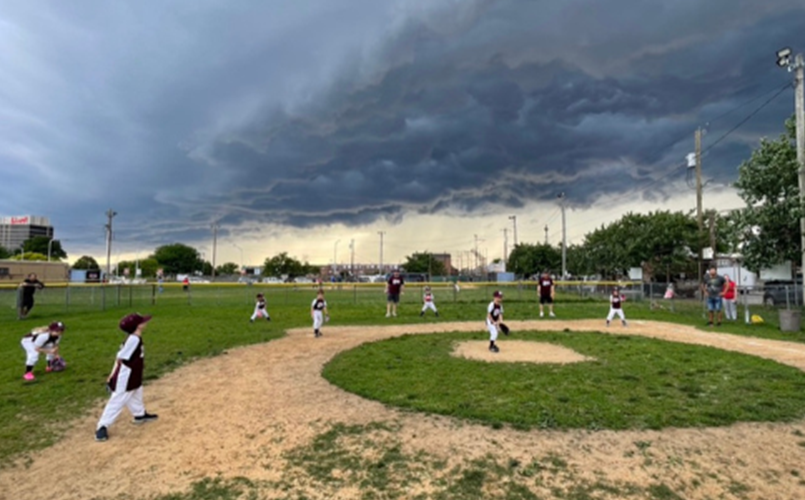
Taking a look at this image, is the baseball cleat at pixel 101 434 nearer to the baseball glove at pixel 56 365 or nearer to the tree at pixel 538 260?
the baseball glove at pixel 56 365

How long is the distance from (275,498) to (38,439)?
3.65m

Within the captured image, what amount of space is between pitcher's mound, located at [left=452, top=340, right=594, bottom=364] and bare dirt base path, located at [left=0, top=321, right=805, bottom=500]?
4.23 meters

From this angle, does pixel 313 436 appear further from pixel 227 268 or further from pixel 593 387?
pixel 227 268

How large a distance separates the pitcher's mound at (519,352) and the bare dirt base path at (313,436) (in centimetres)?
423

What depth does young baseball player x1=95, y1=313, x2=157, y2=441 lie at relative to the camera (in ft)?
18.5

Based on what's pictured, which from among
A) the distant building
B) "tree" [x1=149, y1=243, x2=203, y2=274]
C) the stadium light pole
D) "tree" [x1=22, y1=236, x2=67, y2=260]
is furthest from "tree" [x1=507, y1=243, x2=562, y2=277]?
the distant building

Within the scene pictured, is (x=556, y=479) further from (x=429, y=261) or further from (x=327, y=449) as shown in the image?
(x=429, y=261)

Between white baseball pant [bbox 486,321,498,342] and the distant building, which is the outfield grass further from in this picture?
the distant building

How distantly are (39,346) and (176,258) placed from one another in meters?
141

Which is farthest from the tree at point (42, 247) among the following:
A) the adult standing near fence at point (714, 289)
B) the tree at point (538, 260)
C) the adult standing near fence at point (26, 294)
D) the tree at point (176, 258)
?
the adult standing near fence at point (714, 289)

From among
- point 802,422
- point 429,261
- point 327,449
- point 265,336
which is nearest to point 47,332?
point 265,336

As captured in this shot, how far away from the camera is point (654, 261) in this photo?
41219 mm

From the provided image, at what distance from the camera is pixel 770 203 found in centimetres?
2017

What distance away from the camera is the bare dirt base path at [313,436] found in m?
4.23
